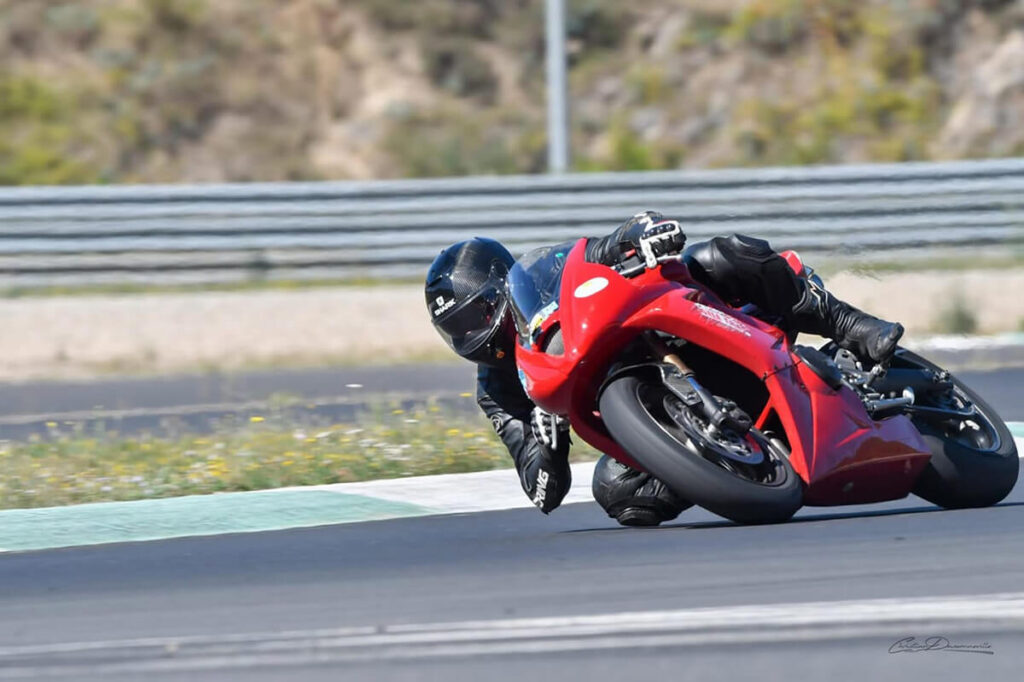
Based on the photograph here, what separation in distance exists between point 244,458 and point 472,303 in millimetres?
3224

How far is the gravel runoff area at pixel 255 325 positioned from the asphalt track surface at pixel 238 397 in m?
0.81

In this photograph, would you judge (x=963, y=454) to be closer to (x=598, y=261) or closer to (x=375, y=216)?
(x=598, y=261)

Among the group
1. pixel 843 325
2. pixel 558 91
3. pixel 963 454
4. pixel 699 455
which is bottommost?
pixel 963 454

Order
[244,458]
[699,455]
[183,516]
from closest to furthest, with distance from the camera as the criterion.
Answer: [699,455] < [183,516] < [244,458]

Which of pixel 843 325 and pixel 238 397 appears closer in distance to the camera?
pixel 843 325

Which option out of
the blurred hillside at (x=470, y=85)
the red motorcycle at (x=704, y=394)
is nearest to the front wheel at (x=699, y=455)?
the red motorcycle at (x=704, y=394)

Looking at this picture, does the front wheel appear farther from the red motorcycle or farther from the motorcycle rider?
the motorcycle rider

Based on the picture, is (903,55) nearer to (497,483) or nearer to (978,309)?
(978,309)

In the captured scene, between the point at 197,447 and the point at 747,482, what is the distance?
16.0ft

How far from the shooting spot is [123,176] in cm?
2375

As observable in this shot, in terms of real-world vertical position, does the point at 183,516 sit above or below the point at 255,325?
below

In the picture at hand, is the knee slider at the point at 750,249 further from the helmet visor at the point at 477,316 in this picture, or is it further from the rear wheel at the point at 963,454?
the helmet visor at the point at 477,316

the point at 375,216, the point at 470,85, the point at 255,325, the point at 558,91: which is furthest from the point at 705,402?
the point at 470,85

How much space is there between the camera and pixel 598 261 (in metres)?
6.03
